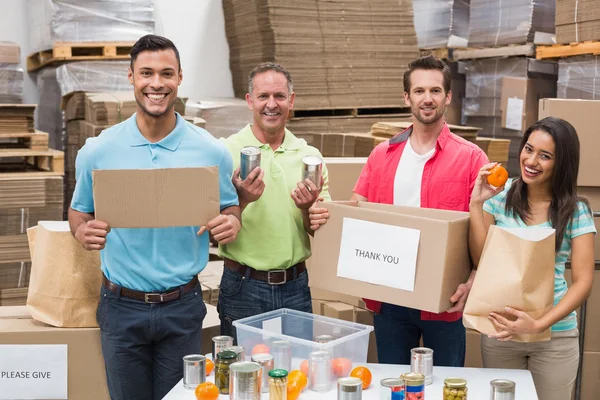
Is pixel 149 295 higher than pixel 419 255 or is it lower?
lower

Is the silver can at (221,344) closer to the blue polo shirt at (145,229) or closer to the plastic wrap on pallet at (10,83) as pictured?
the blue polo shirt at (145,229)

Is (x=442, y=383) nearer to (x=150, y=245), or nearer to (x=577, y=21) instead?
(x=150, y=245)

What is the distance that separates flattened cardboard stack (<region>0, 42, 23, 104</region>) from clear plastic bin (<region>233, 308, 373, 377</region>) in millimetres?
4010

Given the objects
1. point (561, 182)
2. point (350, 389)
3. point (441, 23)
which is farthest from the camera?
point (441, 23)

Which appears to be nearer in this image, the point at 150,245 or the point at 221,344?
the point at 221,344

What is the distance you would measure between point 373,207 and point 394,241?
30 centimetres

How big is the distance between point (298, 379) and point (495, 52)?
15.5ft

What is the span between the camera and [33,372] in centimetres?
338

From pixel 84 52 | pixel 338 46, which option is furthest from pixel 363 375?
pixel 84 52

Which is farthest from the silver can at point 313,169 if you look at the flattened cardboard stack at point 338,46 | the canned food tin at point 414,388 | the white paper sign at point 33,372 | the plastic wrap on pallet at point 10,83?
the plastic wrap on pallet at point 10,83

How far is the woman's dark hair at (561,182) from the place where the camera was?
9.77ft

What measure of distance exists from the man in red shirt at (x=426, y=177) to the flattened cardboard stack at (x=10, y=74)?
3878 millimetres

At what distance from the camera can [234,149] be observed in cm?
343

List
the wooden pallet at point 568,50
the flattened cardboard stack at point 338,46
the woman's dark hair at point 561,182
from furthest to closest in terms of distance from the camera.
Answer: the flattened cardboard stack at point 338,46
the wooden pallet at point 568,50
the woman's dark hair at point 561,182
